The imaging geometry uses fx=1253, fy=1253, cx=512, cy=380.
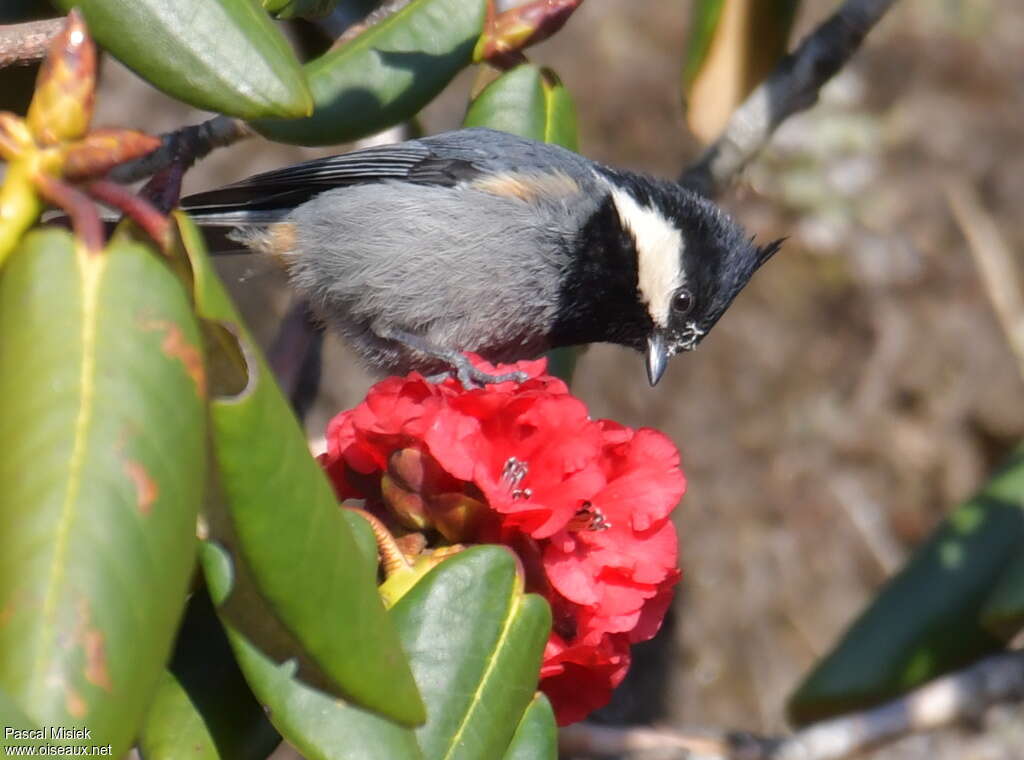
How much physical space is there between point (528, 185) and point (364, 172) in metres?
0.37

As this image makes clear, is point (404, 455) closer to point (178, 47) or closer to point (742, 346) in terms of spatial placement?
point (178, 47)

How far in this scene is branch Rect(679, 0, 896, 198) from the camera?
2613 mm

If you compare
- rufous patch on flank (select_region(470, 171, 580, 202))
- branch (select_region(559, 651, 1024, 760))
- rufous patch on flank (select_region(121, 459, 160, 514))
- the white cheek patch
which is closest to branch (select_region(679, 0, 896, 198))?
the white cheek patch

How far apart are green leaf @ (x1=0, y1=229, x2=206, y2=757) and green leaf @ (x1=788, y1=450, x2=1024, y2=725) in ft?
6.81

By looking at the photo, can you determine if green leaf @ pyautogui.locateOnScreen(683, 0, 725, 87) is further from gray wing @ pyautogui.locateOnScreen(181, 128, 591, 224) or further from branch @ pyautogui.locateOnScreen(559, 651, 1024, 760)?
branch @ pyautogui.locateOnScreen(559, 651, 1024, 760)

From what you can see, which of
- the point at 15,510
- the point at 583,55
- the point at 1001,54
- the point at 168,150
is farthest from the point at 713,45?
the point at 1001,54

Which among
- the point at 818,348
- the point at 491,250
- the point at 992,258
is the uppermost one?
the point at 491,250

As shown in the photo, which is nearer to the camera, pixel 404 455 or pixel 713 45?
pixel 404 455

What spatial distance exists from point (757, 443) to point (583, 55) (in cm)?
163

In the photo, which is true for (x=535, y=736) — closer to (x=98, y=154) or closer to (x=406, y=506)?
(x=406, y=506)

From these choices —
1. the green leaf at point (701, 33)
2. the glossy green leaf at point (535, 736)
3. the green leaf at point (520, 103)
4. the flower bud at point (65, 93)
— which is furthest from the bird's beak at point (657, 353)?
the flower bud at point (65, 93)

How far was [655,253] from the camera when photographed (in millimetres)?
2734

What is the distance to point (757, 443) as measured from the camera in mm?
4520

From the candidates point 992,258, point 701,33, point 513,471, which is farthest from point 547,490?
point 992,258
